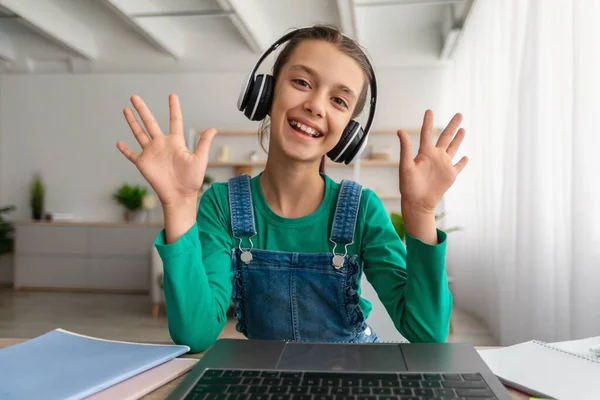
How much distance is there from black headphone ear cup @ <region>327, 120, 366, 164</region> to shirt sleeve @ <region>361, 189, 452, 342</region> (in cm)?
27

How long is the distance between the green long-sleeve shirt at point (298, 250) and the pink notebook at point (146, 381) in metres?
0.17

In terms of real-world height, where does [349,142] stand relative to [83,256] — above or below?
above

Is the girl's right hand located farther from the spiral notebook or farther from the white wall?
the white wall

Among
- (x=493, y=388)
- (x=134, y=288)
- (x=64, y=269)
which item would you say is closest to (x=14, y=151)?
(x=64, y=269)

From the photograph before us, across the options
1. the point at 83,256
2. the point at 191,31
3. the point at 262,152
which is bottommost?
the point at 83,256

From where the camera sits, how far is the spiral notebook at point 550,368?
611 mm

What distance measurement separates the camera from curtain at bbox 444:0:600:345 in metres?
2.37

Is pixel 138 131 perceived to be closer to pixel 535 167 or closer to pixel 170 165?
pixel 170 165

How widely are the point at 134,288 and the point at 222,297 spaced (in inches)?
208

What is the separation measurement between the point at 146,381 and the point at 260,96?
2.46 feet

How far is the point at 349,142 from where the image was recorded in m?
1.23

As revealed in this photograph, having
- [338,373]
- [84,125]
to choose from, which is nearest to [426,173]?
[338,373]

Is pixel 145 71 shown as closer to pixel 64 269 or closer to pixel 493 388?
pixel 64 269

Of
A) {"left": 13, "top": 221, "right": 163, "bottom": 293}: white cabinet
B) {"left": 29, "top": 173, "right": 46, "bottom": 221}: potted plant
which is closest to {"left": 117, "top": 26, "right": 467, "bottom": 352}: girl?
{"left": 13, "top": 221, "right": 163, "bottom": 293}: white cabinet
